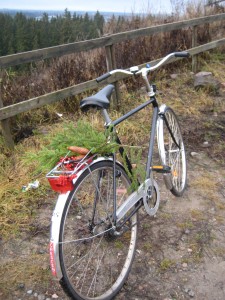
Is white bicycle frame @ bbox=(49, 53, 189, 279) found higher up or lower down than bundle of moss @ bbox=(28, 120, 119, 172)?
lower down

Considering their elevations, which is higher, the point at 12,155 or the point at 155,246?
the point at 12,155

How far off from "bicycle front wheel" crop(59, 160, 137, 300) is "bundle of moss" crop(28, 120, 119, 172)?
10 centimetres

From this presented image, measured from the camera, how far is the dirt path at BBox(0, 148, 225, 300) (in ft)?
7.88

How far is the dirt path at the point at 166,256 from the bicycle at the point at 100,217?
0.15m

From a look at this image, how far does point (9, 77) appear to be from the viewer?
5.70 m

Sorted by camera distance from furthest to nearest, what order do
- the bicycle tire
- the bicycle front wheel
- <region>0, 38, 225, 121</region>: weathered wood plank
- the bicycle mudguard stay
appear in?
<region>0, 38, 225, 121</region>: weathered wood plank → the bicycle tire → the bicycle front wheel → the bicycle mudguard stay

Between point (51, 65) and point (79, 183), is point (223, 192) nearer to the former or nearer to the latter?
point (79, 183)

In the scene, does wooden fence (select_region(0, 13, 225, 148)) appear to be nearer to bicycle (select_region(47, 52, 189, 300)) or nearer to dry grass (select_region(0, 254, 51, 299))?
bicycle (select_region(47, 52, 189, 300))

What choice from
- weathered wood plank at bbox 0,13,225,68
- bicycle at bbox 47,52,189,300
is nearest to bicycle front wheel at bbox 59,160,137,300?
bicycle at bbox 47,52,189,300

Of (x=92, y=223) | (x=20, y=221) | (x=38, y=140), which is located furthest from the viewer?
(x=38, y=140)

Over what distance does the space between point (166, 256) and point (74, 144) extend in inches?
48.3

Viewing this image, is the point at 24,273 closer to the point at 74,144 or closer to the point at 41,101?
the point at 74,144

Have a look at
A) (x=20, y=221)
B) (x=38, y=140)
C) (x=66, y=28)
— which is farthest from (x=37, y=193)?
(x=66, y=28)

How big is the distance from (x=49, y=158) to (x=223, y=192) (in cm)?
209
